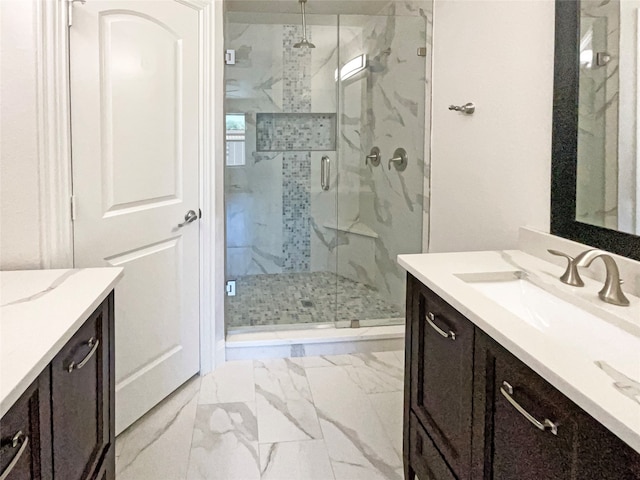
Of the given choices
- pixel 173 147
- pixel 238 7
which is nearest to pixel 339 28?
pixel 238 7

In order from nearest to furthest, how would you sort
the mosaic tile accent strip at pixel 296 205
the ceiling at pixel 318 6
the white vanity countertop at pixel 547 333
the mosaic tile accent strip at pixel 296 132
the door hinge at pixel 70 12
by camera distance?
1. the white vanity countertop at pixel 547 333
2. the door hinge at pixel 70 12
3. the ceiling at pixel 318 6
4. the mosaic tile accent strip at pixel 296 132
5. the mosaic tile accent strip at pixel 296 205

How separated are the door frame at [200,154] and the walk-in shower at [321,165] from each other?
46cm

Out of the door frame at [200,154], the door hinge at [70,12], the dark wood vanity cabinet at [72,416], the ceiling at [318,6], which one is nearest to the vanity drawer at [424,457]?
the dark wood vanity cabinet at [72,416]

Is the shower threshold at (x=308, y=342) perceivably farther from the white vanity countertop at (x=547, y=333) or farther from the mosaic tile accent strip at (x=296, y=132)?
the mosaic tile accent strip at (x=296, y=132)

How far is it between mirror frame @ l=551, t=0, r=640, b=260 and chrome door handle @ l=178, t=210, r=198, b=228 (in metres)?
1.58

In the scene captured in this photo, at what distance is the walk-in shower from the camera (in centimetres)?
342

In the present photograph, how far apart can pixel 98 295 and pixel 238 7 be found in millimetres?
2754

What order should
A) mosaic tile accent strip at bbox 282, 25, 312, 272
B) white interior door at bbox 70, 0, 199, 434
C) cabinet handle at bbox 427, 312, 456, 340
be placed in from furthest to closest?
mosaic tile accent strip at bbox 282, 25, 312, 272 < white interior door at bbox 70, 0, 199, 434 < cabinet handle at bbox 427, 312, 456, 340

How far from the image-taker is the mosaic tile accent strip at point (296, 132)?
412 centimetres

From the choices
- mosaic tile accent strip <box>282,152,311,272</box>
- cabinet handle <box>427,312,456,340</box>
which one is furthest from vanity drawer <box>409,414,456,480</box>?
mosaic tile accent strip <box>282,152,311,272</box>

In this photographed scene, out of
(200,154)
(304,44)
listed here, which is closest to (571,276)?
(200,154)

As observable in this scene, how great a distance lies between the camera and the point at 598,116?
1.61m

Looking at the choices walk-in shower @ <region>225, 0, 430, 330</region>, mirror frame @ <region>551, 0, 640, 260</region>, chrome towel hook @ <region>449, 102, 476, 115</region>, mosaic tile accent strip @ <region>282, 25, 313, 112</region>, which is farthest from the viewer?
mosaic tile accent strip @ <region>282, 25, 313, 112</region>

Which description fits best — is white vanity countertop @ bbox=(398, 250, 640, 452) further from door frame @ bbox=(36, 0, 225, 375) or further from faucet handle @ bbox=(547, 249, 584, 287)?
door frame @ bbox=(36, 0, 225, 375)
